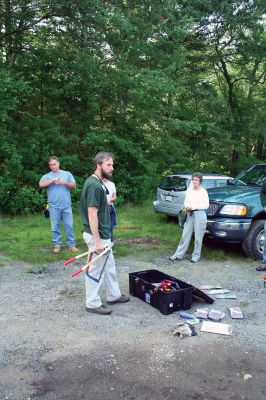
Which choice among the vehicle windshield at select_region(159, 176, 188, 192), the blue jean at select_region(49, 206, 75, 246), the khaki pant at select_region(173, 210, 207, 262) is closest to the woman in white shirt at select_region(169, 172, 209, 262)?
the khaki pant at select_region(173, 210, 207, 262)

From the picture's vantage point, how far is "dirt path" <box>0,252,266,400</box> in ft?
10.9

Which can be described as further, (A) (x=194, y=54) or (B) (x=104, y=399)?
(A) (x=194, y=54)

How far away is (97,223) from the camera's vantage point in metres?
4.58

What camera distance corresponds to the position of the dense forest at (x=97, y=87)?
40.6ft

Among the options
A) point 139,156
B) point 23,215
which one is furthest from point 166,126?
point 23,215

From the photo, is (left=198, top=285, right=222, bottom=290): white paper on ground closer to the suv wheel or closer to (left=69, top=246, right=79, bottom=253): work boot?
the suv wheel

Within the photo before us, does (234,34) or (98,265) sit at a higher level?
(234,34)

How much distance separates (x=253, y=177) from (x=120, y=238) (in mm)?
3317

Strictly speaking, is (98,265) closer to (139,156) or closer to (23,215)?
(23,215)

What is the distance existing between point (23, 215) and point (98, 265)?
7.72m

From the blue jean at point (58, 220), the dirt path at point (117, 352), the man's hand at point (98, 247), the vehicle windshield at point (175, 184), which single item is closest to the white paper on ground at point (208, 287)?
the dirt path at point (117, 352)

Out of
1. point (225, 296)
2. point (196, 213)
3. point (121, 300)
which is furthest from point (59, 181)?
point (225, 296)

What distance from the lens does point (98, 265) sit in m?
4.78

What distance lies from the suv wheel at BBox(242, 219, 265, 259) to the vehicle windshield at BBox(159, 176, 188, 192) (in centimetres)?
335
